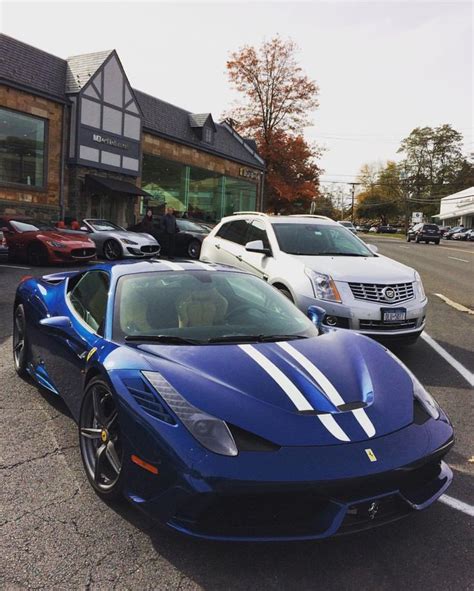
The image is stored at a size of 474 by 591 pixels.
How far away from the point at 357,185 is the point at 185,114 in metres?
84.4

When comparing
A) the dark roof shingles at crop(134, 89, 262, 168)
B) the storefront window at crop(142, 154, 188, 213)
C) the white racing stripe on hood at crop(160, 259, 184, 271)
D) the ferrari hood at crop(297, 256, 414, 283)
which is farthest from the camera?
the dark roof shingles at crop(134, 89, 262, 168)

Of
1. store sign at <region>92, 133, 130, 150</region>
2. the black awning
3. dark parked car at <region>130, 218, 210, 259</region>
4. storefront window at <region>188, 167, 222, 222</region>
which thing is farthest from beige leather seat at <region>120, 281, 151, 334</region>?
storefront window at <region>188, 167, 222, 222</region>

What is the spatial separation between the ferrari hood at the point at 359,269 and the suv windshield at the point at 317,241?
0.35m

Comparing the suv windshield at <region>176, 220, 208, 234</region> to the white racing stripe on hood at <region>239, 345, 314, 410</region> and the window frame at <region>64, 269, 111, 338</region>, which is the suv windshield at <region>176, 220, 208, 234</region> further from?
the white racing stripe on hood at <region>239, 345, 314, 410</region>

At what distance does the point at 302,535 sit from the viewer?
2.21 meters

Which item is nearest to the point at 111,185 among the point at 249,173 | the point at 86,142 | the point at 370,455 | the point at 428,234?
the point at 86,142

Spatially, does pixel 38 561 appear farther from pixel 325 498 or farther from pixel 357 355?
pixel 357 355

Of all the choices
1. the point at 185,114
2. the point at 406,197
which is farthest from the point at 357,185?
the point at 185,114

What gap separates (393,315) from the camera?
5812mm

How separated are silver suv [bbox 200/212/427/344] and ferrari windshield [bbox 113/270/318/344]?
1864 millimetres

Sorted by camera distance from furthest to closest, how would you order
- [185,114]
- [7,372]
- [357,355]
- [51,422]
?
[185,114]
[7,372]
[51,422]
[357,355]

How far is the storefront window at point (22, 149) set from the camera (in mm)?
19250

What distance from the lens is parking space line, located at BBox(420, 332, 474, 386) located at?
5.48 m

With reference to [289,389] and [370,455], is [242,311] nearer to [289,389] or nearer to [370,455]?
[289,389]
